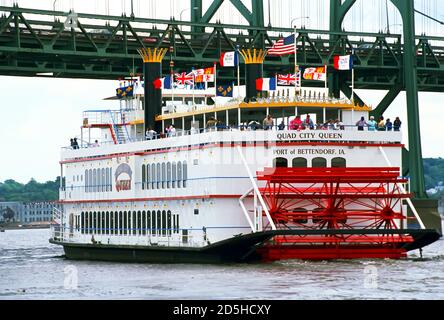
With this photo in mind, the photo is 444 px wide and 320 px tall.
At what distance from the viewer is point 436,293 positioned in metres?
36.0

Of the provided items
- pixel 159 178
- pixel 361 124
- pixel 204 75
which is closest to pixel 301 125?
pixel 361 124

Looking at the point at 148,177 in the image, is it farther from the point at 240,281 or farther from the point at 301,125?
the point at 240,281

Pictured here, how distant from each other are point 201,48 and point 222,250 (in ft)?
139

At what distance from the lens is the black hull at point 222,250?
42.6m

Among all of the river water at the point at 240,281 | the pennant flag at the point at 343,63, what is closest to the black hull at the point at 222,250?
the river water at the point at 240,281

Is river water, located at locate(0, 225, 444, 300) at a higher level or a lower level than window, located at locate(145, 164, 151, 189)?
lower

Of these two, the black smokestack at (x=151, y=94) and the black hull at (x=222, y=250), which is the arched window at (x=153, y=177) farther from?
the black smokestack at (x=151, y=94)

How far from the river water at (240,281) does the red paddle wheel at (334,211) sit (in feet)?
1.85

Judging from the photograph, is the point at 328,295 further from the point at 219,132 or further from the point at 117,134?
the point at 117,134

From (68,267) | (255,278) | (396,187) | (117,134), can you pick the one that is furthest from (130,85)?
(255,278)

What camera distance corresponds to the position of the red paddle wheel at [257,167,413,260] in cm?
4350

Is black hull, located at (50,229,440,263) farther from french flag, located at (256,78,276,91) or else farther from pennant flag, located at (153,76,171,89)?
french flag, located at (256,78,276,91)

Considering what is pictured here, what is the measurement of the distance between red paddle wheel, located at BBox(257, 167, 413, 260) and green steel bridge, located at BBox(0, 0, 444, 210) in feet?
86.2

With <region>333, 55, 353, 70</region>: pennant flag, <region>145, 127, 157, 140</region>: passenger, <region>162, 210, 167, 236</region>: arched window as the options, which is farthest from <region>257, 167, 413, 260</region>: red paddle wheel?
<region>333, 55, 353, 70</region>: pennant flag
